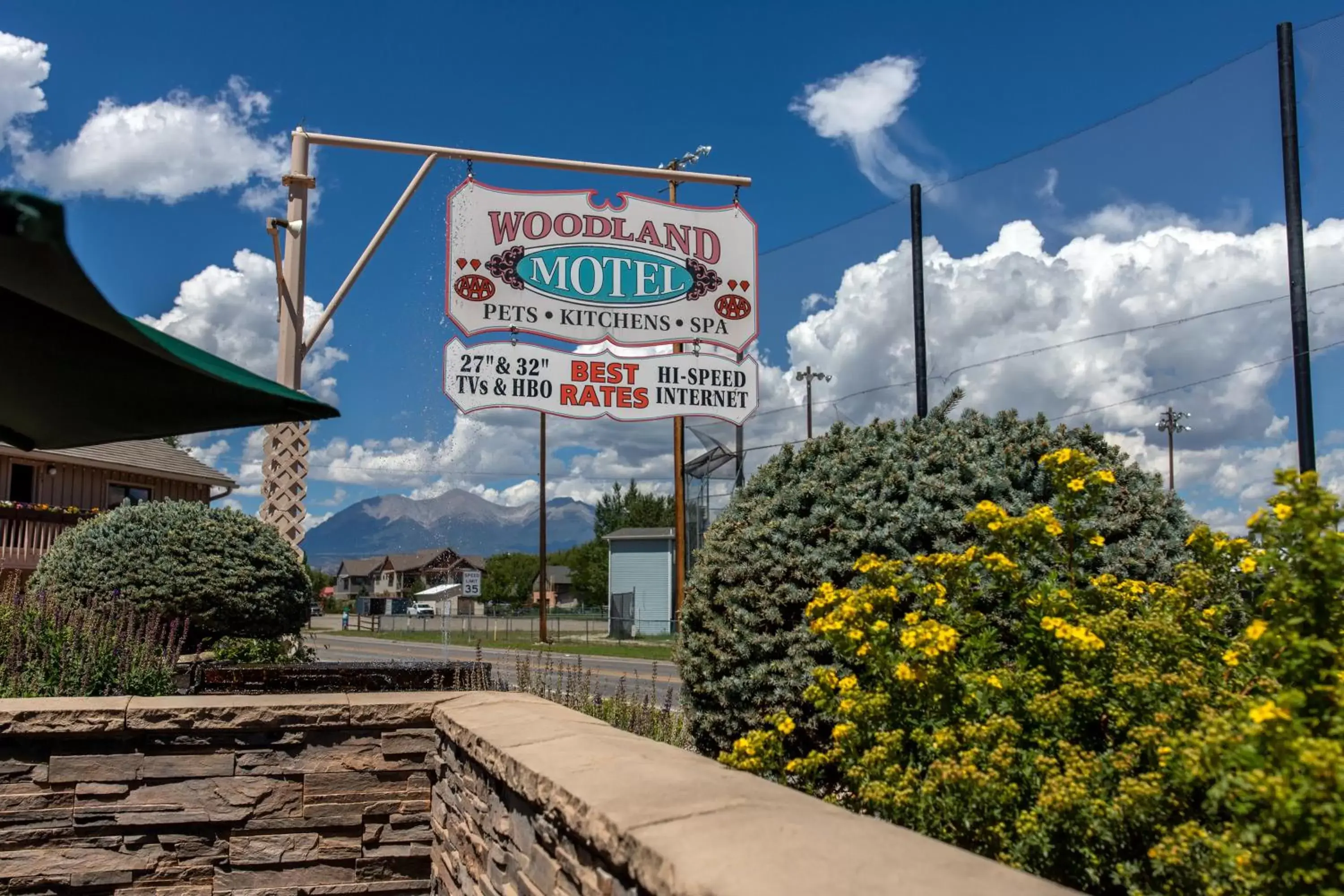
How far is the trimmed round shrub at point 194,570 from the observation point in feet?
29.9

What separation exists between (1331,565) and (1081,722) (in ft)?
3.36

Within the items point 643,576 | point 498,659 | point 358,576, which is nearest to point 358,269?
point 498,659

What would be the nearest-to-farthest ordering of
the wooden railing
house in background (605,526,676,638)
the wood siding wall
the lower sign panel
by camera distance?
1. the lower sign panel
2. the wooden railing
3. the wood siding wall
4. house in background (605,526,676,638)

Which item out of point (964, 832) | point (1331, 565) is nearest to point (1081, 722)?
point (964, 832)

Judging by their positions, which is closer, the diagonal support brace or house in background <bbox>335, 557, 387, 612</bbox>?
the diagonal support brace

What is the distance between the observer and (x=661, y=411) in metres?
8.32

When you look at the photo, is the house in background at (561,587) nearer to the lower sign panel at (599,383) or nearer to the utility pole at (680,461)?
the utility pole at (680,461)

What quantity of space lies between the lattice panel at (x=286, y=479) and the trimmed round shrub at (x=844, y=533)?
5367 mm

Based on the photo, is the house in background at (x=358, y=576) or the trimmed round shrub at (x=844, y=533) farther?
the house in background at (x=358, y=576)

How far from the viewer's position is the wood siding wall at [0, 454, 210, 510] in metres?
26.9

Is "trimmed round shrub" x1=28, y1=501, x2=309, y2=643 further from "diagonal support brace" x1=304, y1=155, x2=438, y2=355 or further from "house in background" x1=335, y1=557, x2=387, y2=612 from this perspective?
"house in background" x1=335, y1=557, x2=387, y2=612

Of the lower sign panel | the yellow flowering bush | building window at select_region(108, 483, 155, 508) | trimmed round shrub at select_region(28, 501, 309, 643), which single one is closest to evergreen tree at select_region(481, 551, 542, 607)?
building window at select_region(108, 483, 155, 508)

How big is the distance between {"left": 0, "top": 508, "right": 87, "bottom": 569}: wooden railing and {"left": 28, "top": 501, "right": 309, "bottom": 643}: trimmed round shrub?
1443 centimetres

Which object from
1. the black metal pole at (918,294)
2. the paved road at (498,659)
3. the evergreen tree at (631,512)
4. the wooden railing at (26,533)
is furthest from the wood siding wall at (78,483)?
the evergreen tree at (631,512)
